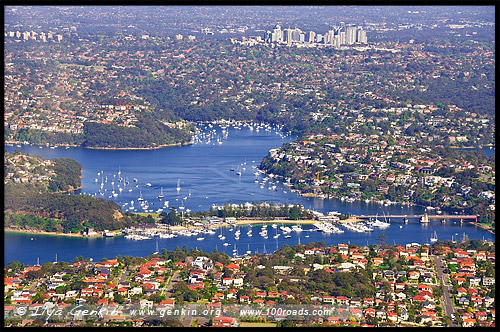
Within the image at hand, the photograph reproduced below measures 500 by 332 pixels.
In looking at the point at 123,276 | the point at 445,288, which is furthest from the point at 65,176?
the point at 445,288

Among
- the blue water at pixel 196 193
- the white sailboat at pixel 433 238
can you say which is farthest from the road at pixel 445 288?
the blue water at pixel 196 193

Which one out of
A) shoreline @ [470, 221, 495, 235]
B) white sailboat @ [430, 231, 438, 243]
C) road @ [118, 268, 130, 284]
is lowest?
shoreline @ [470, 221, 495, 235]

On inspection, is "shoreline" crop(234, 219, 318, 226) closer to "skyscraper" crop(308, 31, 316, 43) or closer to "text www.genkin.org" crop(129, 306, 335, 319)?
"text www.genkin.org" crop(129, 306, 335, 319)

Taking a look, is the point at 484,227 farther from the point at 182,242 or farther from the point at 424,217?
the point at 182,242

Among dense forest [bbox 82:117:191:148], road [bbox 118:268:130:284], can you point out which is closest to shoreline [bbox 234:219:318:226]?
road [bbox 118:268:130:284]

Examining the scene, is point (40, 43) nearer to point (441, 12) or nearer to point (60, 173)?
point (60, 173)

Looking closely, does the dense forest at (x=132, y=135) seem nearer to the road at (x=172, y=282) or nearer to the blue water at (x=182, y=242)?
the blue water at (x=182, y=242)
